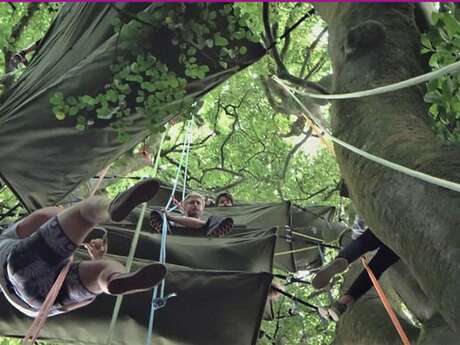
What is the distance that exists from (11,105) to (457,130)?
2.22 meters

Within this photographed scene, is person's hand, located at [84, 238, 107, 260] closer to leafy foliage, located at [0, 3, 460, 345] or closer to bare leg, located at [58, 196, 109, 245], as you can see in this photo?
bare leg, located at [58, 196, 109, 245]

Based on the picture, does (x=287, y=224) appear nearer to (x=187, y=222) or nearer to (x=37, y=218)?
(x=187, y=222)

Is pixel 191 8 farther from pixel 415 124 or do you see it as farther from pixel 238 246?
pixel 238 246

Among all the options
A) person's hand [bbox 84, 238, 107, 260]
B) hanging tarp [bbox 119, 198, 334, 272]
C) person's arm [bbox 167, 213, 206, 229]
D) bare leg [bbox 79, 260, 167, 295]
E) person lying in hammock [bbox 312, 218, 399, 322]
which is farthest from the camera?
hanging tarp [bbox 119, 198, 334, 272]

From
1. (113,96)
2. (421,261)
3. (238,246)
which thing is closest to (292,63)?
(238,246)

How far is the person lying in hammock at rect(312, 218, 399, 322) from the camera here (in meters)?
3.48

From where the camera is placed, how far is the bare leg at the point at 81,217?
267cm

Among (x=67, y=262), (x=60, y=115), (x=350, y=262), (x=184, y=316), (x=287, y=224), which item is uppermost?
(x=60, y=115)

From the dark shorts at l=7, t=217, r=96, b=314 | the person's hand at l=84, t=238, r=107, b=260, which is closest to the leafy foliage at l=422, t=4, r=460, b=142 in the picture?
the dark shorts at l=7, t=217, r=96, b=314

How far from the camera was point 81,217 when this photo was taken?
2.71 metres

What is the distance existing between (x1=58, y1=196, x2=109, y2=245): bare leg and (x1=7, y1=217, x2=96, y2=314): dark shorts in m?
0.03

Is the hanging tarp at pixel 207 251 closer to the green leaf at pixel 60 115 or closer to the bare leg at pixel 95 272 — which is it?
the bare leg at pixel 95 272

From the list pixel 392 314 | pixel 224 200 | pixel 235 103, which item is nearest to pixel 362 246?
pixel 392 314

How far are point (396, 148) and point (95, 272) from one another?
1682 millimetres
